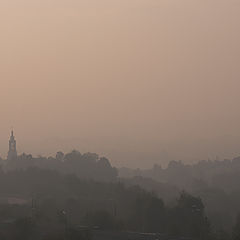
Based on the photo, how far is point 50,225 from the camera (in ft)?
227

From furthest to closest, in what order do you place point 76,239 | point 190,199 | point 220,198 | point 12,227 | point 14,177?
1. point 220,198
2. point 14,177
3. point 190,199
4. point 12,227
5. point 76,239

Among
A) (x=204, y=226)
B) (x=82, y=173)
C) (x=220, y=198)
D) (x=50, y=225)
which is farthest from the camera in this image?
(x=82, y=173)

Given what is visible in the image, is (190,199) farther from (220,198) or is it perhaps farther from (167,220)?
(220,198)

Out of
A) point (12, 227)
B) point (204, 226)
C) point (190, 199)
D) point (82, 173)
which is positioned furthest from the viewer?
point (82, 173)

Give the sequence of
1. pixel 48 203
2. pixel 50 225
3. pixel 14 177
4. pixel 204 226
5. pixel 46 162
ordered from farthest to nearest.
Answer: pixel 46 162 < pixel 14 177 < pixel 48 203 < pixel 204 226 < pixel 50 225

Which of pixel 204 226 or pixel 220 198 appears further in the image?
pixel 220 198

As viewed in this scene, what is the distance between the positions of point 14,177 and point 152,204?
59.8m

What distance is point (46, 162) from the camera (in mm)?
196125

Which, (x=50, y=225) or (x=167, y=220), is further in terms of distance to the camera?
(x=167, y=220)

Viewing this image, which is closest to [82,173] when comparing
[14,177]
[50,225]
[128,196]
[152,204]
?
[14,177]

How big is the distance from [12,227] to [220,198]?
314ft

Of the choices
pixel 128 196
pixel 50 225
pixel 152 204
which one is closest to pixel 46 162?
pixel 128 196

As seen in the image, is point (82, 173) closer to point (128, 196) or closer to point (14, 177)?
point (14, 177)

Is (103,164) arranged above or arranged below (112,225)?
above
